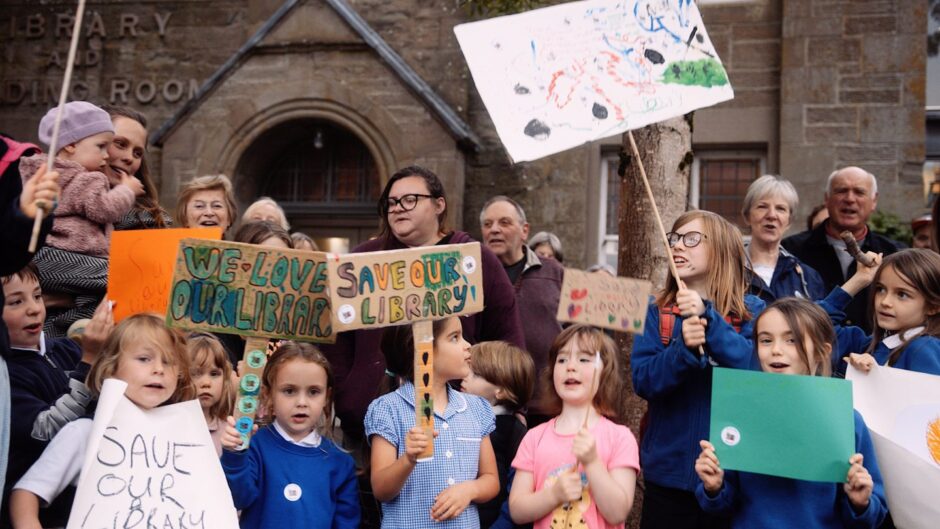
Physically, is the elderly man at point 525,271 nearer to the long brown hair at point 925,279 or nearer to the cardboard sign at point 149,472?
the long brown hair at point 925,279

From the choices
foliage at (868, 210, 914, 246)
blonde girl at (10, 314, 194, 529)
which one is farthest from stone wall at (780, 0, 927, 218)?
blonde girl at (10, 314, 194, 529)

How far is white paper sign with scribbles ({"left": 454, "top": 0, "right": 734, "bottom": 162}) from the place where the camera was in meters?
3.73

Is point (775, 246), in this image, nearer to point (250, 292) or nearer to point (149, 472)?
point (250, 292)

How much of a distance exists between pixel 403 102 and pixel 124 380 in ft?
21.2

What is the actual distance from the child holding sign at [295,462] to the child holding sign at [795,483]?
1.29 m

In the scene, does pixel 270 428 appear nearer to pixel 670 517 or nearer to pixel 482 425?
pixel 482 425

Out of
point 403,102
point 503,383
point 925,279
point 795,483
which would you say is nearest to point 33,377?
point 503,383

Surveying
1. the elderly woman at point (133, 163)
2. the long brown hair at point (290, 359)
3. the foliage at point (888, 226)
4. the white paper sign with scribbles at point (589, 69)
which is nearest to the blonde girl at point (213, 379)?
the long brown hair at point (290, 359)

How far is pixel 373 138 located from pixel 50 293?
5793mm

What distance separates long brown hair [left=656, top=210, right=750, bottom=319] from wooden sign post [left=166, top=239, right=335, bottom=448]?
1.29 metres

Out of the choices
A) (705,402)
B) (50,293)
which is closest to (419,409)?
(705,402)

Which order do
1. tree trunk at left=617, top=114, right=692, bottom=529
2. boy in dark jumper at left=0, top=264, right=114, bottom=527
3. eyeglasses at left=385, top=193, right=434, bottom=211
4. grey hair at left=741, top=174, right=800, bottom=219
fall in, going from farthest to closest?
tree trunk at left=617, top=114, right=692, bottom=529 → grey hair at left=741, top=174, right=800, bottom=219 → eyeglasses at left=385, top=193, right=434, bottom=211 → boy in dark jumper at left=0, top=264, right=114, bottom=527

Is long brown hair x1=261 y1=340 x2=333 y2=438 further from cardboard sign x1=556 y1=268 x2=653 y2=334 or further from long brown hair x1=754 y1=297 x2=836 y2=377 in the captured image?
long brown hair x1=754 y1=297 x2=836 y2=377

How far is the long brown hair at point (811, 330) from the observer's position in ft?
11.1
